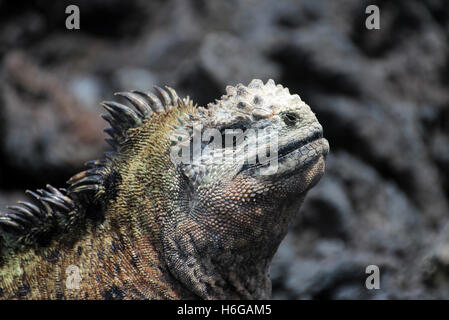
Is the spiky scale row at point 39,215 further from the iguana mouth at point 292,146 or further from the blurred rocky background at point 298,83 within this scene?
the blurred rocky background at point 298,83

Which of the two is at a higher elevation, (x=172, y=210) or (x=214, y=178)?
(x=214, y=178)

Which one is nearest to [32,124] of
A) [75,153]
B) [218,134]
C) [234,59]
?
[75,153]

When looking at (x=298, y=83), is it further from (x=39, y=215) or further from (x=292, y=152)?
(x=39, y=215)

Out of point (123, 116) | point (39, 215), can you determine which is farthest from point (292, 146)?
point (39, 215)

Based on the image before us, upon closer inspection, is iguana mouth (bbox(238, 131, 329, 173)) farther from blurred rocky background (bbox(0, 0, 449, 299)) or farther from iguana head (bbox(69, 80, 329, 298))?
blurred rocky background (bbox(0, 0, 449, 299))

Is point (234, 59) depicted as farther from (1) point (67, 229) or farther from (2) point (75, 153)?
(1) point (67, 229)

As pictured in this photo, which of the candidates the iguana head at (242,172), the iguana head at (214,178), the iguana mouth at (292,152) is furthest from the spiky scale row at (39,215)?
the iguana mouth at (292,152)
